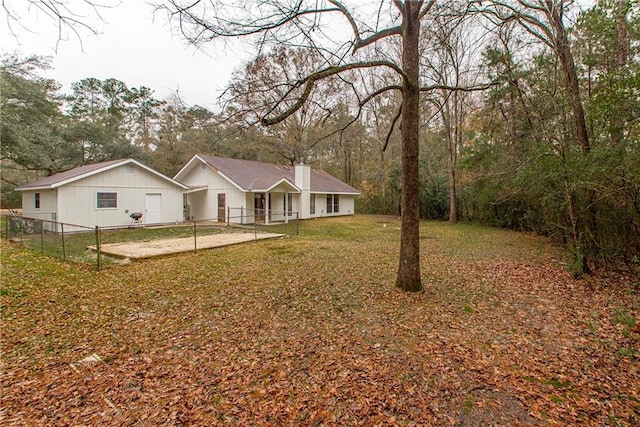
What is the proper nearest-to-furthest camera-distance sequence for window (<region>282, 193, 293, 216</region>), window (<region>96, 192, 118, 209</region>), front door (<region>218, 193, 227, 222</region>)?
window (<region>96, 192, 118, 209</region>) < front door (<region>218, 193, 227, 222</region>) < window (<region>282, 193, 293, 216</region>)

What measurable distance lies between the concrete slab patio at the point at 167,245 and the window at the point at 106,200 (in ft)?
16.9

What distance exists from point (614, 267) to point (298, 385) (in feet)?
24.9

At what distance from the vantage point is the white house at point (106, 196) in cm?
1298

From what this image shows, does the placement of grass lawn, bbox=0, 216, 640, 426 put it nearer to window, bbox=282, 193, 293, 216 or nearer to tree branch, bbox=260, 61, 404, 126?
tree branch, bbox=260, 61, 404, 126

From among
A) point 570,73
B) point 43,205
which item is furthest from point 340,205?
point 570,73

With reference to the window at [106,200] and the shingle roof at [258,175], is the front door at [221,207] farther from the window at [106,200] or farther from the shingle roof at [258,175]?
the window at [106,200]

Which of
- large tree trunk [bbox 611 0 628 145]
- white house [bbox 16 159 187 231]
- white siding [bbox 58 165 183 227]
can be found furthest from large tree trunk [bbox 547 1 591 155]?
white siding [bbox 58 165 183 227]

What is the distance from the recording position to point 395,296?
201 inches

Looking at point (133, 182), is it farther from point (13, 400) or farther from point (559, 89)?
point (559, 89)

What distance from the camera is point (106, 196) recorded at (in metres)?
14.0

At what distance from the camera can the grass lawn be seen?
2.47 metres

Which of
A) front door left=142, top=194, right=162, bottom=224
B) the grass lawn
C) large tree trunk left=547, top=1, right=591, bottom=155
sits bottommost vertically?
the grass lawn

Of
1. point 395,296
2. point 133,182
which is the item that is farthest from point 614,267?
point 133,182

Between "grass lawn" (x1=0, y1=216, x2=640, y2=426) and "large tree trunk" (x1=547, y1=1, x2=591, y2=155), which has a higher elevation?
"large tree trunk" (x1=547, y1=1, x2=591, y2=155)
